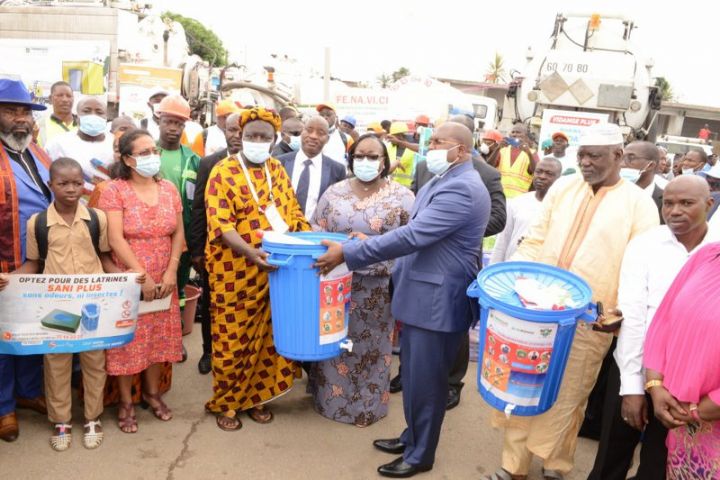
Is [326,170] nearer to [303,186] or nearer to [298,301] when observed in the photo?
[303,186]

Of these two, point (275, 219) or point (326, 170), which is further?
point (326, 170)

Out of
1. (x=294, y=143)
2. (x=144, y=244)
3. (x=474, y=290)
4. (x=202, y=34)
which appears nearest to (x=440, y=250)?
(x=474, y=290)

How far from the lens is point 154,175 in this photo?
139 inches

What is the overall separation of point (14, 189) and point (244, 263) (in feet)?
4.45

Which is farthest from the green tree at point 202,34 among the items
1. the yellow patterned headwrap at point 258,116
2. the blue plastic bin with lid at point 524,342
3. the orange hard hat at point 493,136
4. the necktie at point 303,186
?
the blue plastic bin with lid at point 524,342

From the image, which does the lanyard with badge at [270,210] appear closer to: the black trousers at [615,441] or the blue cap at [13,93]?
the blue cap at [13,93]

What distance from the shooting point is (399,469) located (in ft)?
10.4

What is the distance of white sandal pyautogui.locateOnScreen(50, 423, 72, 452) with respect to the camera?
324 cm

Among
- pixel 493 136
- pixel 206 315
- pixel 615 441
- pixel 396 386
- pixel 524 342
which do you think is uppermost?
pixel 493 136

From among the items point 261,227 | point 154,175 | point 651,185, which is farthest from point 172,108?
point 651,185

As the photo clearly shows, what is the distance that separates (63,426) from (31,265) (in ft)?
3.24

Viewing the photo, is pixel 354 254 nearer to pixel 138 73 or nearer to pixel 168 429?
pixel 168 429

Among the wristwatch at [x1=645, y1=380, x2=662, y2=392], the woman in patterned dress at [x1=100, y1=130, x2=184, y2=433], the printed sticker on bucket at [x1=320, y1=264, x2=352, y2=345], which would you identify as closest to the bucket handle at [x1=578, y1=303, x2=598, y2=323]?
the wristwatch at [x1=645, y1=380, x2=662, y2=392]

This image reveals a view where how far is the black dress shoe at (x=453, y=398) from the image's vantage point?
13.6 ft
